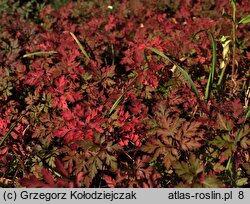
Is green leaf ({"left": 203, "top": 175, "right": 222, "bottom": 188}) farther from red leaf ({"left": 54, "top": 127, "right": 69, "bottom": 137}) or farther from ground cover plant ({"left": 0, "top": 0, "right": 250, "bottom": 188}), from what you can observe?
red leaf ({"left": 54, "top": 127, "right": 69, "bottom": 137})

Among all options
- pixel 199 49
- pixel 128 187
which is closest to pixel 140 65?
pixel 199 49

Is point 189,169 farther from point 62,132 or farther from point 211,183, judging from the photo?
point 62,132

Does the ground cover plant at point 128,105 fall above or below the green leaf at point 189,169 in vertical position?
above

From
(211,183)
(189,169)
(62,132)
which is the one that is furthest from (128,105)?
(211,183)

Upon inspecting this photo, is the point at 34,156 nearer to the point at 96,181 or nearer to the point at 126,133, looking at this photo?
the point at 96,181

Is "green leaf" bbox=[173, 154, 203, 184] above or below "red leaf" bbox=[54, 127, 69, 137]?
below

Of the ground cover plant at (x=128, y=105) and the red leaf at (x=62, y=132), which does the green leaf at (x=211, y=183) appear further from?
the red leaf at (x=62, y=132)

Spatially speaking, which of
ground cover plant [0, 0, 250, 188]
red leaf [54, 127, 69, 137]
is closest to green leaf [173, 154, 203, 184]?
ground cover plant [0, 0, 250, 188]

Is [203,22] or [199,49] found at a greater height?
[203,22]

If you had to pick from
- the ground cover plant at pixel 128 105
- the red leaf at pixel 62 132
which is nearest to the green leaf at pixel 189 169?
the ground cover plant at pixel 128 105
